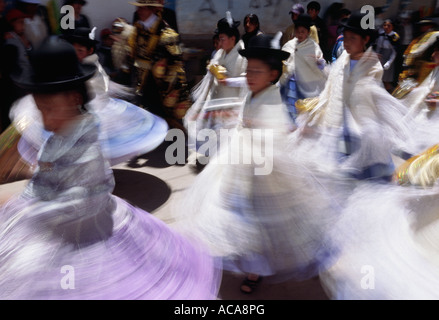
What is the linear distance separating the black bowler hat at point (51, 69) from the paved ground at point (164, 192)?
685 mm

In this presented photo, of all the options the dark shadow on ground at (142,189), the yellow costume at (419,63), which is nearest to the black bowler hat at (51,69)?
the dark shadow on ground at (142,189)

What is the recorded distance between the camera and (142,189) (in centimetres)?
437

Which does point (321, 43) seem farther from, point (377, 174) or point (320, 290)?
point (320, 290)

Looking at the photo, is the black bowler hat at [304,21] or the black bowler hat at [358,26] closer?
the black bowler hat at [358,26]

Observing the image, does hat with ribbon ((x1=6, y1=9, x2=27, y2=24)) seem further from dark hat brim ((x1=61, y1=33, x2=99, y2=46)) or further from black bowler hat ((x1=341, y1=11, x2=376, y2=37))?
black bowler hat ((x1=341, y1=11, x2=376, y2=37))

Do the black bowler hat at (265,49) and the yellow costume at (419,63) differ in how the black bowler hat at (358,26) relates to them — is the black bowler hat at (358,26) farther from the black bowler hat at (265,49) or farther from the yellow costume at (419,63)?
the yellow costume at (419,63)

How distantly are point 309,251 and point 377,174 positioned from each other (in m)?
1.09

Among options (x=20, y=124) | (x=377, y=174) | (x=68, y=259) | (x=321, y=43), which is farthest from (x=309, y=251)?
(x=321, y=43)

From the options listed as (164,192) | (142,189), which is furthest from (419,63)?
(142,189)

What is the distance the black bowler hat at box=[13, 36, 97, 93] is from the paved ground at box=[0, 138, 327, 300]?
0.68m

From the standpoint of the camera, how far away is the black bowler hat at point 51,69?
1813mm

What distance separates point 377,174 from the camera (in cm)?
306

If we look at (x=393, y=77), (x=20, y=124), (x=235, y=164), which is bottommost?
(x=393, y=77)

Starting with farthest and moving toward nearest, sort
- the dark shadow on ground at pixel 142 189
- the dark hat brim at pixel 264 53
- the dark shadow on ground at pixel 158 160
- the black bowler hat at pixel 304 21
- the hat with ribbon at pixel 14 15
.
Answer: the black bowler hat at pixel 304 21, the dark shadow on ground at pixel 158 160, the hat with ribbon at pixel 14 15, the dark shadow on ground at pixel 142 189, the dark hat brim at pixel 264 53
